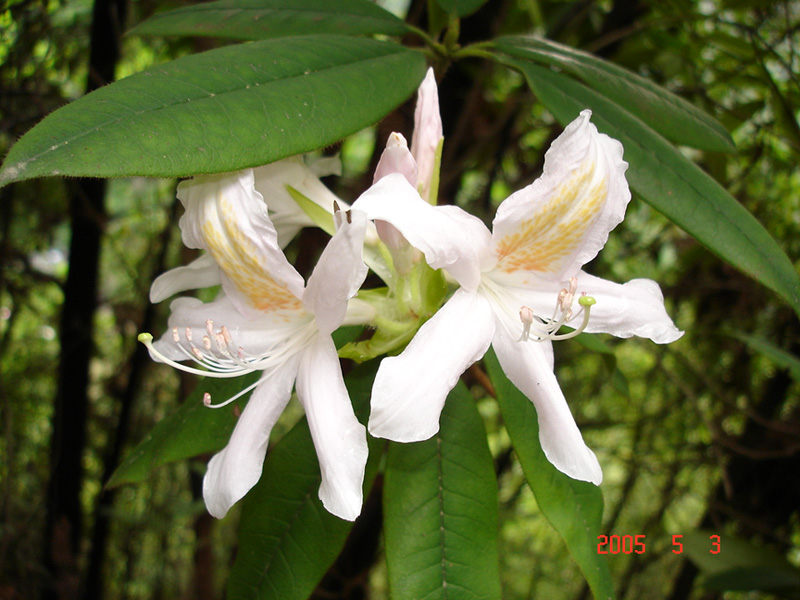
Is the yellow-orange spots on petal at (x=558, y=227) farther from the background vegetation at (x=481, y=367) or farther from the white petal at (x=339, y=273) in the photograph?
the background vegetation at (x=481, y=367)

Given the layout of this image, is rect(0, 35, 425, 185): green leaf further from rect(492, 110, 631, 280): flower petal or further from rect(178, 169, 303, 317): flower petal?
rect(492, 110, 631, 280): flower petal

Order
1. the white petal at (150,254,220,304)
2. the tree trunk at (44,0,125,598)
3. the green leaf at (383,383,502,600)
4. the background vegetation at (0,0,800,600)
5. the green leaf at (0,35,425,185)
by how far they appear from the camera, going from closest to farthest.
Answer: the green leaf at (0,35,425,185) → the green leaf at (383,383,502,600) → the white petal at (150,254,220,304) → the background vegetation at (0,0,800,600) → the tree trunk at (44,0,125,598)

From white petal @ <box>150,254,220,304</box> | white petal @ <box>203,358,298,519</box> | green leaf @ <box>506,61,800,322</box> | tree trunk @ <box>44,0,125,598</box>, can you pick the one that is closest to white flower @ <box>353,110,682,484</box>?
green leaf @ <box>506,61,800,322</box>

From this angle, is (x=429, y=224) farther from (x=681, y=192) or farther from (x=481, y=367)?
(x=481, y=367)

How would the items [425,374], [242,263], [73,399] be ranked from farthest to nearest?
[73,399] < [242,263] < [425,374]

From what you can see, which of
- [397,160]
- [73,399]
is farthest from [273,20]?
[73,399]

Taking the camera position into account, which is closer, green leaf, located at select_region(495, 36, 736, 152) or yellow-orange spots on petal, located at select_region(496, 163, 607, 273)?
yellow-orange spots on petal, located at select_region(496, 163, 607, 273)
